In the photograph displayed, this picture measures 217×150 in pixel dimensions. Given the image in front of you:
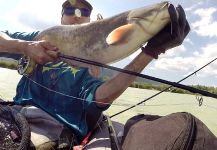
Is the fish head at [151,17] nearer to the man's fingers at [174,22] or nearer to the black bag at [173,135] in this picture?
the man's fingers at [174,22]

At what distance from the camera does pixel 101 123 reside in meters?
3.50

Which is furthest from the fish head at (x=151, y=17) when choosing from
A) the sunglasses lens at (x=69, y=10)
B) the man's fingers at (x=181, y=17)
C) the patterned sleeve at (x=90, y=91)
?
the sunglasses lens at (x=69, y=10)

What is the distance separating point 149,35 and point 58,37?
1.10m

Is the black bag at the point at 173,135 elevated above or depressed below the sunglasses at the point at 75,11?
below

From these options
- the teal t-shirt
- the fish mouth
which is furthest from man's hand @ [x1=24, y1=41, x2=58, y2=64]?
the fish mouth

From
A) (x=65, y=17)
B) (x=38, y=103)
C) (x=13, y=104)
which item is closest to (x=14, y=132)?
(x=38, y=103)

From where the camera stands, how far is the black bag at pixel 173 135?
185 centimetres

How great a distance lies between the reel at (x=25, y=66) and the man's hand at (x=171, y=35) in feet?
4.10

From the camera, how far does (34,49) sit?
3.15 m

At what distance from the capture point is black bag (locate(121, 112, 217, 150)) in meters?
1.85

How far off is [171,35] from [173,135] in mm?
1098

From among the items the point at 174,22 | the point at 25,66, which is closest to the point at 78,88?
the point at 25,66

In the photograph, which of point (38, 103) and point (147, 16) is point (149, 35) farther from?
point (38, 103)

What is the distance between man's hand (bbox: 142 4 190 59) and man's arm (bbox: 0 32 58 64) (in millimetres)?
901
